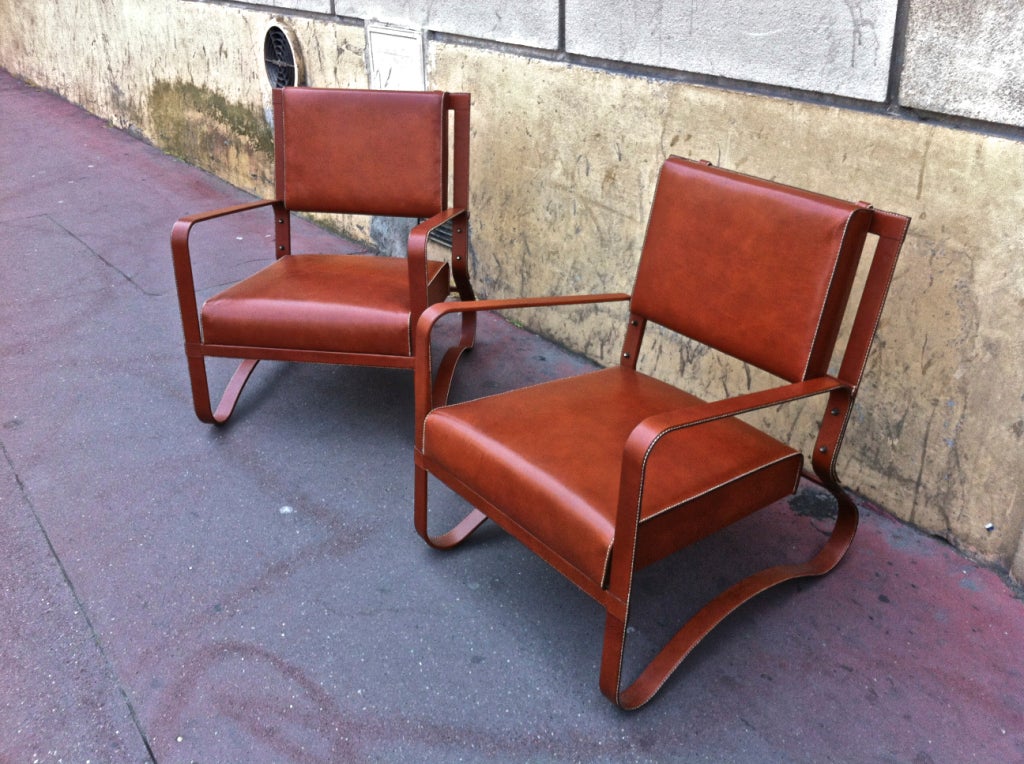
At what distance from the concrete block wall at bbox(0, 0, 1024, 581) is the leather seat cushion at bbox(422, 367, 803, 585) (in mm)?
602

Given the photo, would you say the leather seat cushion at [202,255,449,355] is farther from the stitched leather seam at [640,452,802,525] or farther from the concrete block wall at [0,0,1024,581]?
the stitched leather seam at [640,452,802,525]

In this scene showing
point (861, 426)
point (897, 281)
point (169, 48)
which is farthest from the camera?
point (169, 48)

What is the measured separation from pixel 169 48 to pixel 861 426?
5380mm

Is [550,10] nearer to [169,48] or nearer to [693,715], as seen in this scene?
[693,715]

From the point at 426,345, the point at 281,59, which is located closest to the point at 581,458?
the point at 426,345

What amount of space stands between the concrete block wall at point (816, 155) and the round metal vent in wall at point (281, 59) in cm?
62

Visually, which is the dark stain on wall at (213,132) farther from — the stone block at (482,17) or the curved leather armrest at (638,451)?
the curved leather armrest at (638,451)

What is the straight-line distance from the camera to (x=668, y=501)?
191 centimetres

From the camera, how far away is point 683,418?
1781 mm

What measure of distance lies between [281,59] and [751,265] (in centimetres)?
381

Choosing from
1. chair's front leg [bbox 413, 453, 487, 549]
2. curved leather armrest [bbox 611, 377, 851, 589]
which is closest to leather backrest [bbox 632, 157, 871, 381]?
curved leather armrest [bbox 611, 377, 851, 589]

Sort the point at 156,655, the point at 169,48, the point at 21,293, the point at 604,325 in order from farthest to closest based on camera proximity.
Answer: the point at 169,48 → the point at 21,293 → the point at 604,325 → the point at 156,655

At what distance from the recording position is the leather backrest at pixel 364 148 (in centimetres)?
323

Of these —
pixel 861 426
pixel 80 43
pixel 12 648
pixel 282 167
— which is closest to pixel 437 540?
pixel 12 648
